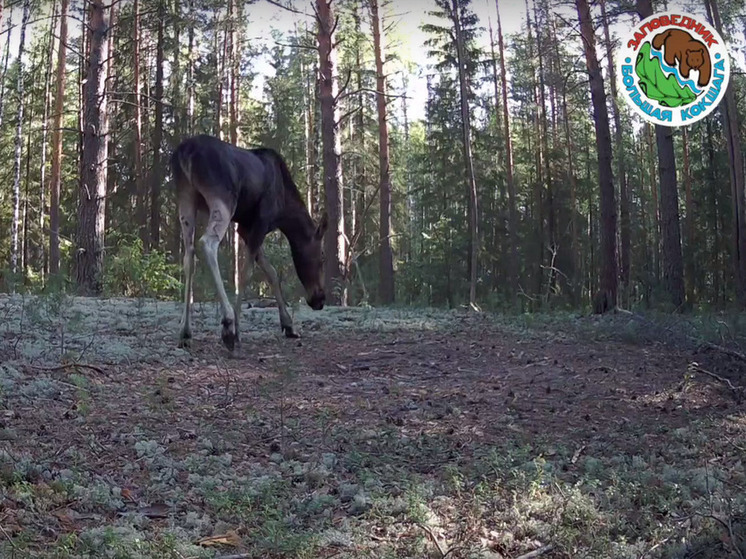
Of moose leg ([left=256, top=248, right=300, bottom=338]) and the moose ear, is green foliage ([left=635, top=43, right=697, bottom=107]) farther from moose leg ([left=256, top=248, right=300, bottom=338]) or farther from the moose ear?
moose leg ([left=256, top=248, right=300, bottom=338])

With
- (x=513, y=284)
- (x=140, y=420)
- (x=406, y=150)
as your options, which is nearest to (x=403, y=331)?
(x=140, y=420)

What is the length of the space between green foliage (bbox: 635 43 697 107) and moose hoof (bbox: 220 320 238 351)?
23.0 feet

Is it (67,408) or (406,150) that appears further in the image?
(406,150)

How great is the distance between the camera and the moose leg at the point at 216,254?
6.40 metres

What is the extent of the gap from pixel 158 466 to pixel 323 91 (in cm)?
1098

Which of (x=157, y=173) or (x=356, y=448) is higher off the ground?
(x=157, y=173)

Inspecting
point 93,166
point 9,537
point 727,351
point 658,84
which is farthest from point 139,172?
point 9,537

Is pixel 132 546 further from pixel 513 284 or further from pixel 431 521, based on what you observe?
pixel 513 284

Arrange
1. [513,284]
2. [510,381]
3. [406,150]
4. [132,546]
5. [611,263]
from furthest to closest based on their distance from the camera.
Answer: [406,150], [513,284], [611,263], [510,381], [132,546]

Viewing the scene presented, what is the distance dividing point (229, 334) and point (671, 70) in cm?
749

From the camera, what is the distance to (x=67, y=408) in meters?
4.16

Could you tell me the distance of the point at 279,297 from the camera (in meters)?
7.75

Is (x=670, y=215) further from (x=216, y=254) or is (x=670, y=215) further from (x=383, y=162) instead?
(x=216, y=254)

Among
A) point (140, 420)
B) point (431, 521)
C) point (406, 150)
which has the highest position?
point (406, 150)
